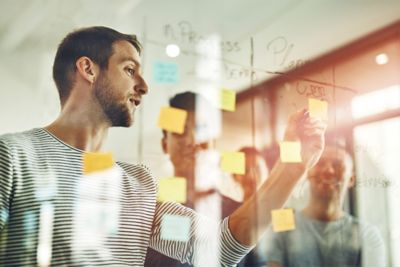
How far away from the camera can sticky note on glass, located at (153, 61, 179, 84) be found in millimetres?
1474

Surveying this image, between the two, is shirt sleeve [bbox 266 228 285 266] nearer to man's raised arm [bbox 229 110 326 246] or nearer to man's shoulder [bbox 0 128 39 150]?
man's raised arm [bbox 229 110 326 246]

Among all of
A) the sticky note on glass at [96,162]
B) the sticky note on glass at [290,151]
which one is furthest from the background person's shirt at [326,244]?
the sticky note on glass at [96,162]

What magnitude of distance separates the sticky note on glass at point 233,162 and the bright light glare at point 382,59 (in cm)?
77

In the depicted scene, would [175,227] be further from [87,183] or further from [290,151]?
[290,151]

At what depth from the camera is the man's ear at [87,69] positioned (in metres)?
1.35

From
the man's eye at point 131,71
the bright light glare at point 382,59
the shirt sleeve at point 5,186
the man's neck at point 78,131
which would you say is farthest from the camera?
the bright light glare at point 382,59

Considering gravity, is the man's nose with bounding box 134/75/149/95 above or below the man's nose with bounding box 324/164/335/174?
above

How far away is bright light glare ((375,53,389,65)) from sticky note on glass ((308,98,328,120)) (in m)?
0.35

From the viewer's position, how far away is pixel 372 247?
185 centimetres

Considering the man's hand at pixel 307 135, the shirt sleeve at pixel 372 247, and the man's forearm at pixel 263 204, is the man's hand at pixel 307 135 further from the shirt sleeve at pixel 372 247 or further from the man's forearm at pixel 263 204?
the shirt sleeve at pixel 372 247

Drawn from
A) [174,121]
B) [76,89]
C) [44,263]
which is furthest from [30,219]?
[174,121]

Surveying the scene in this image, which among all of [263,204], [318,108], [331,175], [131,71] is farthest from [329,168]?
[131,71]

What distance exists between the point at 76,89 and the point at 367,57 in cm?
121

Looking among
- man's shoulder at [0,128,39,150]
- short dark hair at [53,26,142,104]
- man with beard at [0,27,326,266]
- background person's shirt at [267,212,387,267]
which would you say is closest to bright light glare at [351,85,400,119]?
background person's shirt at [267,212,387,267]
